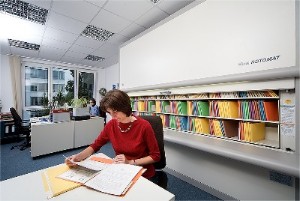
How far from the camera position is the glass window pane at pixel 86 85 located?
699 centimetres

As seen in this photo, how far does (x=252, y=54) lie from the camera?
1.79 metres

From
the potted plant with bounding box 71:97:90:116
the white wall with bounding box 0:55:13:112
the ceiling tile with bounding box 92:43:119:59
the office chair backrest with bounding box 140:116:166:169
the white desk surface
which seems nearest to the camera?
the white desk surface

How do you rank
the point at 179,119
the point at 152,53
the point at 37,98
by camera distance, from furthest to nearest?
the point at 37,98 → the point at 152,53 → the point at 179,119

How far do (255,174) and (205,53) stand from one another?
1.56m

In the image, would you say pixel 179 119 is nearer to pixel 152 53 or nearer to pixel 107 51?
pixel 152 53

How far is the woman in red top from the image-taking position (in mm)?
1317

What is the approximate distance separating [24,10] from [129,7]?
1.84 metres

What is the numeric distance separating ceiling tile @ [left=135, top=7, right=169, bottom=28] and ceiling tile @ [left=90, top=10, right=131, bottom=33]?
275 mm

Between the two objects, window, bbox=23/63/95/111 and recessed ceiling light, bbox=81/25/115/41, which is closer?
recessed ceiling light, bbox=81/25/115/41

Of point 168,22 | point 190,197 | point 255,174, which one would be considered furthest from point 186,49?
point 190,197

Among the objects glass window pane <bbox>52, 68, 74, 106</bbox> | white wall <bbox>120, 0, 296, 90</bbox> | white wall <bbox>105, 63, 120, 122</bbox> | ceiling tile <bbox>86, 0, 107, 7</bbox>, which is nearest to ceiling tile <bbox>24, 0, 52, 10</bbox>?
ceiling tile <bbox>86, 0, 107, 7</bbox>

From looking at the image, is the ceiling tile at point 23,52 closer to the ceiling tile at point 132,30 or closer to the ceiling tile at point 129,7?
the ceiling tile at point 132,30

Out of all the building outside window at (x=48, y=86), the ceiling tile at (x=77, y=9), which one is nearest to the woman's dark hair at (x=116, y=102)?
the ceiling tile at (x=77, y=9)

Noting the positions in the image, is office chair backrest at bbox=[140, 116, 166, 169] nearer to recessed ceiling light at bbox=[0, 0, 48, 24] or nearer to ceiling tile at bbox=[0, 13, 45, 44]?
recessed ceiling light at bbox=[0, 0, 48, 24]
